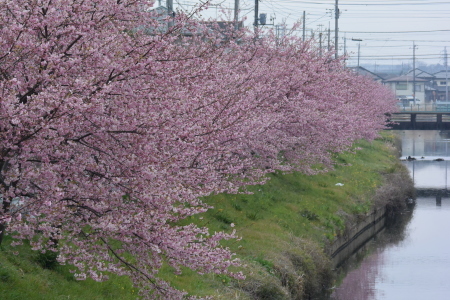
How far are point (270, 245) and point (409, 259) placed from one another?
958 centimetres

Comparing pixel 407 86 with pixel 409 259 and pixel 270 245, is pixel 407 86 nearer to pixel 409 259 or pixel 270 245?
pixel 409 259

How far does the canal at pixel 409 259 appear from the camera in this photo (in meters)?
19.6

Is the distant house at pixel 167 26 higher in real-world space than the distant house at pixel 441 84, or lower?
lower

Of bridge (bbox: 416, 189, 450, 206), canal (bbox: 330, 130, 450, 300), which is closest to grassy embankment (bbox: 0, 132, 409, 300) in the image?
canal (bbox: 330, 130, 450, 300)

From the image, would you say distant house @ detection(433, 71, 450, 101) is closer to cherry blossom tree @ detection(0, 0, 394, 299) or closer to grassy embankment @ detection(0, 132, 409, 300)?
grassy embankment @ detection(0, 132, 409, 300)

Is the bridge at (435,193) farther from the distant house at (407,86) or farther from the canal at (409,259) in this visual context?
the distant house at (407,86)

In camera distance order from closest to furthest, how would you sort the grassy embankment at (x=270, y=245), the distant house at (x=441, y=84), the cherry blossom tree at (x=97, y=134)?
the cherry blossom tree at (x=97, y=134) → the grassy embankment at (x=270, y=245) → the distant house at (x=441, y=84)

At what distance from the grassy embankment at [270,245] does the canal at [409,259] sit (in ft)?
4.88

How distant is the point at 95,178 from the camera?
26.7 ft

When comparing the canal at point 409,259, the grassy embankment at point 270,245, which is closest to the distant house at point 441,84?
the canal at point 409,259

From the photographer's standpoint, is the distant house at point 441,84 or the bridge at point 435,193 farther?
the distant house at point 441,84

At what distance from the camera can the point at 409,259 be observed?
23828 millimetres

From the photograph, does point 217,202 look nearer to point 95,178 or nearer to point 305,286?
point 305,286

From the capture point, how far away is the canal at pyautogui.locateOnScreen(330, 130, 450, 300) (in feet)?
64.2
